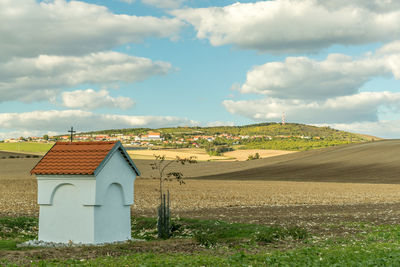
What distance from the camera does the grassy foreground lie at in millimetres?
15469

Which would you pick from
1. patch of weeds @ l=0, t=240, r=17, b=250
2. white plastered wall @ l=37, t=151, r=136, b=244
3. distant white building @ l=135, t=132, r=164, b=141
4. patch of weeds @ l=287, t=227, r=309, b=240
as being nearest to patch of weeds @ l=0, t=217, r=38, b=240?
patch of weeds @ l=0, t=240, r=17, b=250

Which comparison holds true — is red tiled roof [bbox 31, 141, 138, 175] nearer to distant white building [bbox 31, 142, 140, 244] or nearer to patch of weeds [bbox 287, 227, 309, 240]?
distant white building [bbox 31, 142, 140, 244]

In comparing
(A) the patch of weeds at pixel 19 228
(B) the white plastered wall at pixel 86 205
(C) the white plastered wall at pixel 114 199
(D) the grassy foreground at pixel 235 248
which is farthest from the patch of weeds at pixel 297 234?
(A) the patch of weeds at pixel 19 228

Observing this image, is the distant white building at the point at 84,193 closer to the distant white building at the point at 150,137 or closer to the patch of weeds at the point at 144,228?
the patch of weeds at the point at 144,228

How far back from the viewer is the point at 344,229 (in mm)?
24641

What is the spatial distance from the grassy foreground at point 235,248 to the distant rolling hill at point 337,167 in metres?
54.6

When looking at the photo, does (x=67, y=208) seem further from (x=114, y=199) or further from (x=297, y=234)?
(x=297, y=234)

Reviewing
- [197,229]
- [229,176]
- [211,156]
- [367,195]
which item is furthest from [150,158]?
[197,229]

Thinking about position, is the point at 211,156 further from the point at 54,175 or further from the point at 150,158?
the point at 54,175

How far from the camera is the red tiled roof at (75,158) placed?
21.3 meters

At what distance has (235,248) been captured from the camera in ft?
63.6

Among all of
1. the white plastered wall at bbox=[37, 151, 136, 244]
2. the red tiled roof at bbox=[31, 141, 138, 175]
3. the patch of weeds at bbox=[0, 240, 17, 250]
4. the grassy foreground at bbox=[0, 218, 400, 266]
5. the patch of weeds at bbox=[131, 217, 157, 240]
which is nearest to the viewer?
the grassy foreground at bbox=[0, 218, 400, 266]

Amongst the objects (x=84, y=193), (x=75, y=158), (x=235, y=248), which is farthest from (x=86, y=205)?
(x=235, y=248)

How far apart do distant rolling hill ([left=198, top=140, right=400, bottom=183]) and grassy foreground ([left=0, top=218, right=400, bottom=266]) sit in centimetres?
5460
